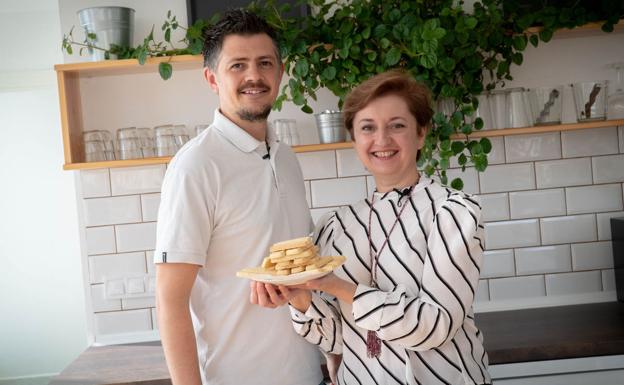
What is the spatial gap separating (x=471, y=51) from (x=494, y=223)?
2.27 feet

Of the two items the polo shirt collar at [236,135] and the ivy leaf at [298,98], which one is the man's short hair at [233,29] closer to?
the polo shirt collar at [236,135]

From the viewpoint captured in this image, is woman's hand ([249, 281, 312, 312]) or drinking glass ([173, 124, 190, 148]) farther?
drinking glass ([173, 124, 190, 148])

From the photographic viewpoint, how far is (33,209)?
3.33 metres

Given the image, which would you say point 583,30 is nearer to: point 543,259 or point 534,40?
point 534,40

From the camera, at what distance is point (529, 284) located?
2758 mm

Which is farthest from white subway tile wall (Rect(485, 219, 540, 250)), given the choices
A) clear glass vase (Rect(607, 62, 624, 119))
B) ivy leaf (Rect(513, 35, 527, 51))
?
ivy leaf (Rect(513, 35, 527, 51))

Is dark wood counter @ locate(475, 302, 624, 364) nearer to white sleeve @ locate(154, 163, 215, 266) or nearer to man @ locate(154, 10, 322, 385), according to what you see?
man @ locate(154, 10, 322, 385)

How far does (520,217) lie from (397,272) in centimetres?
143

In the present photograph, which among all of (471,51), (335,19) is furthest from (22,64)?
(471,51)

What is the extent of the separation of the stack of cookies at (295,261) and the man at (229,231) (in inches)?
8.0

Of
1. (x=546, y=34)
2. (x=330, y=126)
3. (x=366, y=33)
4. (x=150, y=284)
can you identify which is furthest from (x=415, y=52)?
(x=150, y=284)

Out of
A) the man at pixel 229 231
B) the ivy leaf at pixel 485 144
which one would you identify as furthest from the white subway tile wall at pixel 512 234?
the man at pixel 229 231

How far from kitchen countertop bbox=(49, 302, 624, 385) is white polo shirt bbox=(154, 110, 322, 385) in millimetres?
620

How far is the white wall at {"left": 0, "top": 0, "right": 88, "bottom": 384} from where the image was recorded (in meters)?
3.29
